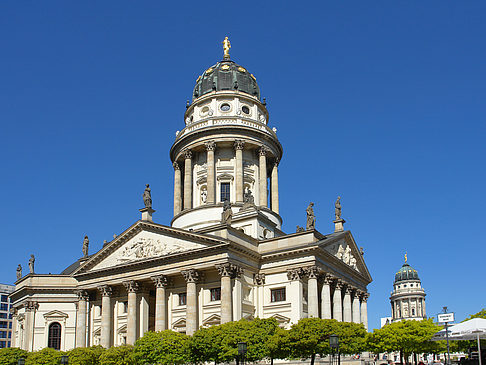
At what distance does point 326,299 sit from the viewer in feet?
173

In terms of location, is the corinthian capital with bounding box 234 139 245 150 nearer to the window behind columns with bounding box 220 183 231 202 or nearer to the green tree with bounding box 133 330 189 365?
the window behind columns with bounding box 220 183 231 202

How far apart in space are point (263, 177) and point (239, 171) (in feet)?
11.3

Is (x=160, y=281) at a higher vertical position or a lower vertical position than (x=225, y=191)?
lower

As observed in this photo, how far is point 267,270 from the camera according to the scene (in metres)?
53.7

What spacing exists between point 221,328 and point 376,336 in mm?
20342

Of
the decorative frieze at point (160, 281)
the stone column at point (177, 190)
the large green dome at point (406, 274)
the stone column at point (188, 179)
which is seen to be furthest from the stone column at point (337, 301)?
the large green dome at point (406, 274)

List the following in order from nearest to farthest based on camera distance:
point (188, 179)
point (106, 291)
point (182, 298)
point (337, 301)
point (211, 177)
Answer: point (182, 298)
point (337, 301)
point (106, 291)
point (211, 177)
point (188, 179)

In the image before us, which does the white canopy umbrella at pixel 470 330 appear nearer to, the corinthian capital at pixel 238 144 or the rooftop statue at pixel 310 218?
the rooftop statue at pixel 310 218

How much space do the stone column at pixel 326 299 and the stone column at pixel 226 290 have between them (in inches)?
369

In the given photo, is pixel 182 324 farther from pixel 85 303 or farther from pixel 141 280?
pixel 85 303

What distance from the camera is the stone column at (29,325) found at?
6456 cm

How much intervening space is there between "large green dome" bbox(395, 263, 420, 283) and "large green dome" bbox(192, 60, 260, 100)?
12169cm

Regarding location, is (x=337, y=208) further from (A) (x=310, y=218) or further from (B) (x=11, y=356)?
(B) (x=11, y=356)

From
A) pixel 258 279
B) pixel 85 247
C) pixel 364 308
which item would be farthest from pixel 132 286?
pixel 364 308
